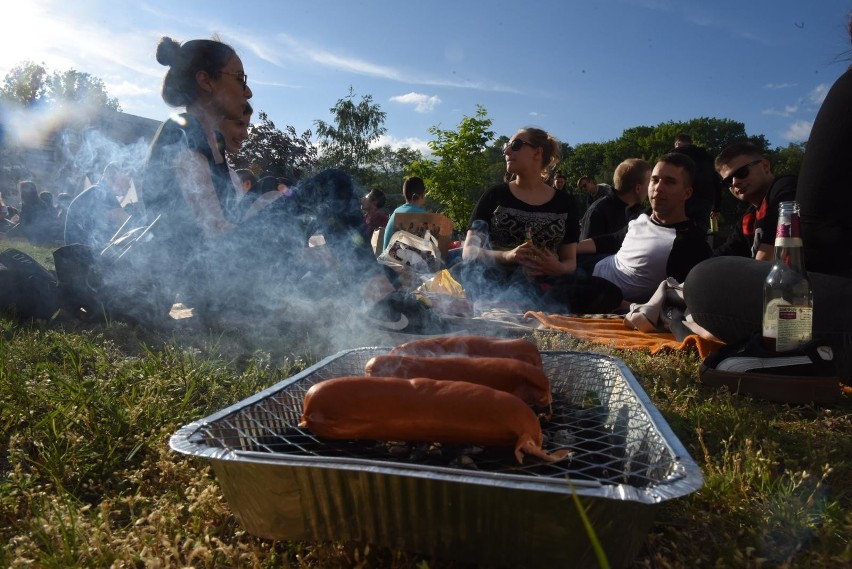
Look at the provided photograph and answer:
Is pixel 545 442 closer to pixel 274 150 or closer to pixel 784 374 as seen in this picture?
pixel 784 374

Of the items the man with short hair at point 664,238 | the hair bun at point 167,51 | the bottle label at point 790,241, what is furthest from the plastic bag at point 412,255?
the bottle label at point 790,241

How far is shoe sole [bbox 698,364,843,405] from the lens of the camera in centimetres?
Result: 274

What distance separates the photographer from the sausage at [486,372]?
195cm

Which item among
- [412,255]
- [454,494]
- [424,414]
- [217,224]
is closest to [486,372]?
[424,414]

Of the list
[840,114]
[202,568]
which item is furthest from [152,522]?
[840,114]

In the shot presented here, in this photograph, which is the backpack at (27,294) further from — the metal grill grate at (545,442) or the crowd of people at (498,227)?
the metal grill grate at (545,442)

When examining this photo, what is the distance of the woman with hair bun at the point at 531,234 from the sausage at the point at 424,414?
4.27 meters

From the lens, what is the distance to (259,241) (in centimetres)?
432

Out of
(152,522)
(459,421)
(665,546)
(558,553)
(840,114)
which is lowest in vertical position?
(152,522)

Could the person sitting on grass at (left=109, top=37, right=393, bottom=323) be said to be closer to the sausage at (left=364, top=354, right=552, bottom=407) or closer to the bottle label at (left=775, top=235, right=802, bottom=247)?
the sausage at (left=364, top=354, right=552, bottom=407)

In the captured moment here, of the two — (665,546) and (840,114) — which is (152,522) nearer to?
(665,546)

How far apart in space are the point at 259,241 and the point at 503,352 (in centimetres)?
273

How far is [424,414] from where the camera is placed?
5.26ft

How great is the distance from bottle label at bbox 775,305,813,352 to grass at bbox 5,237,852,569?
0.33 m
